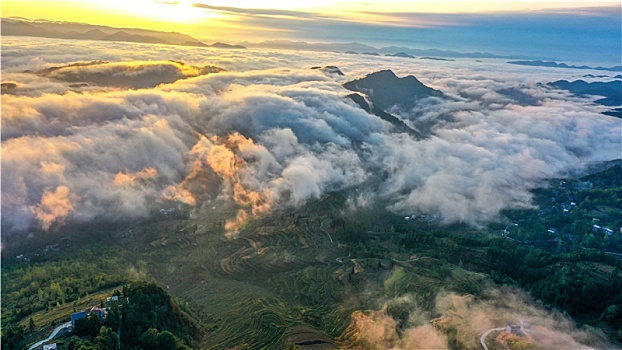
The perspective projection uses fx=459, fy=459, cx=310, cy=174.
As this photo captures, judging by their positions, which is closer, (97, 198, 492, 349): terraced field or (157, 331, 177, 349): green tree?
(157, 331, 177, 349): green tree

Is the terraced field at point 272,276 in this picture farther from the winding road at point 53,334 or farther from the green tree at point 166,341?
the winding road at point 53,334

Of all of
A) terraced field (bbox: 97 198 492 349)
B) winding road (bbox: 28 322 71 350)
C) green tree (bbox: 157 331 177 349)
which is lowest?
terraced field (bbox: 97 198 492 349)

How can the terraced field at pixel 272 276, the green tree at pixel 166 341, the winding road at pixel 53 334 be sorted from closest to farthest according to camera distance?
1. the winding road at pixel 53 334
2. the green tree at pixel 166 341
3. the terraced field at pixel 272 276

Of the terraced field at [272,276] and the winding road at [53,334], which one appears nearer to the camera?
the winding road at [53,334]

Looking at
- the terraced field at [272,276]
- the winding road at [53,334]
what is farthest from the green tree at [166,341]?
the winding road at [53,334]

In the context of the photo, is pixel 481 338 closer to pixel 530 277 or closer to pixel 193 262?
pixel 530 277

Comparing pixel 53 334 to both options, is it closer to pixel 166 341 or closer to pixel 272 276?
pixel 166 341

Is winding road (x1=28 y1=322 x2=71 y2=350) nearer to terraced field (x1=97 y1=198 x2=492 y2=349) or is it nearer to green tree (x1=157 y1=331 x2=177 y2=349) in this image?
green tree (x1=157 y1=331 x2=177 y2=349)

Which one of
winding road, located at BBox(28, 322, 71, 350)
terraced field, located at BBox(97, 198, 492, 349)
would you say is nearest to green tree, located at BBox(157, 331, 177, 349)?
terraced field, located at BBox(97, 198, 492, 349)

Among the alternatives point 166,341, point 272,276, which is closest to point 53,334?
point 166,341

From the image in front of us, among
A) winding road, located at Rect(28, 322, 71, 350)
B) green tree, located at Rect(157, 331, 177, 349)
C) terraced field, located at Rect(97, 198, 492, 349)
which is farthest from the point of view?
terraced field, located at Rect(97, 198, 492, 349)

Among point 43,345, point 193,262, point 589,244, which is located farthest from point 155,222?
point 589,244
